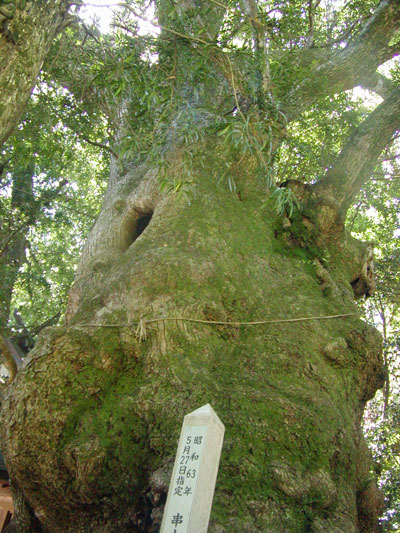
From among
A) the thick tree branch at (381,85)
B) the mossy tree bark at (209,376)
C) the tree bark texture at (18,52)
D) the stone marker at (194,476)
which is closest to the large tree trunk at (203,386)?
the mossy tree bark at (209,376)

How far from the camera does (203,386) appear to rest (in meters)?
3.19

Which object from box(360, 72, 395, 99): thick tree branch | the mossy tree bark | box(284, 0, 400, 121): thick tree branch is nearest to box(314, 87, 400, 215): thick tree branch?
box(284, 0, 400, 121): thick tree branch

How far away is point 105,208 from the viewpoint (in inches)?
233

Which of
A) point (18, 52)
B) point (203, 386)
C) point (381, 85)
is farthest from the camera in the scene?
point (381, 85)

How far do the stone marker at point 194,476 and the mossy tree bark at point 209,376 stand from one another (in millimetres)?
351

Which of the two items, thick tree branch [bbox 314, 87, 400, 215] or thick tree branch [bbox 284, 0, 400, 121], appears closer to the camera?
thick tree branch [bbox 314, 87, 400, 215]

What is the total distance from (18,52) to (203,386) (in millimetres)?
2400

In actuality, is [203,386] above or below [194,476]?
above

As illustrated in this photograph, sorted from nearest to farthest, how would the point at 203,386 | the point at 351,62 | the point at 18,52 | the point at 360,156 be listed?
the point at 18,52, the point at 203,386, the point at 360,156, the point at 351,62

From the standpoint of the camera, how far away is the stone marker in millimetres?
2172

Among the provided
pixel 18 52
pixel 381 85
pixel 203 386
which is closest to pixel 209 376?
pixel 203 386

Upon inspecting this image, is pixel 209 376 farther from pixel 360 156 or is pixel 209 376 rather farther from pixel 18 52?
pixel 360 156

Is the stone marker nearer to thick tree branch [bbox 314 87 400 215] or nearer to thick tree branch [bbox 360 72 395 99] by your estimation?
thick tree branch [bbox 314 87 400 215]

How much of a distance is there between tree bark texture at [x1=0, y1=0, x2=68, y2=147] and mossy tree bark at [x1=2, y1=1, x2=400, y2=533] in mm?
1544
